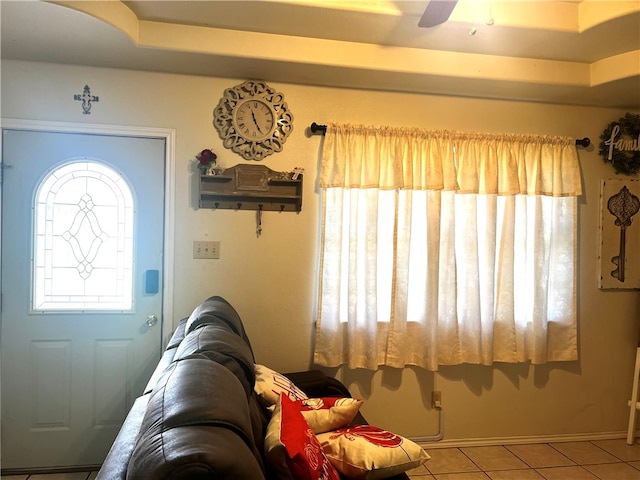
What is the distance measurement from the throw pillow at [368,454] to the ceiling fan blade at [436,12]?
1831 mm

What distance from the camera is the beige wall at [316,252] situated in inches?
105

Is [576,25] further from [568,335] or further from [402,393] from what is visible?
[402,393]

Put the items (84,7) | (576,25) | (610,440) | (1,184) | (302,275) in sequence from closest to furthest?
(84,7) → (576,25) → (1,184) → (302,275) → (610,440)

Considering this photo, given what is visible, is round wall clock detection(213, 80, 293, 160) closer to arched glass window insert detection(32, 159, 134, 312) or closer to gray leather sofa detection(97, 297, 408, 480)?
arched glass window insert detection(32, 159, 134, 312)

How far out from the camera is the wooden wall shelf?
8.88ft

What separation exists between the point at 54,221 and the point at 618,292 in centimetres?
382

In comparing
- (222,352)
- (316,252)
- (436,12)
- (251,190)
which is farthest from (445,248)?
(222,352)

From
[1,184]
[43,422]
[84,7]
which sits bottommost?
[43,422]

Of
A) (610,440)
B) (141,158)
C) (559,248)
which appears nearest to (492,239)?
Answer: (559,248)

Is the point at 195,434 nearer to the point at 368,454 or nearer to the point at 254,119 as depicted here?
the point at 368,454

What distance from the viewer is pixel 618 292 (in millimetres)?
3178

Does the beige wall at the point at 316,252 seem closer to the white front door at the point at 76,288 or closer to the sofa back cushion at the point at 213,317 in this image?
the white front door at the point at 76,288

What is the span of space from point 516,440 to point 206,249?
8.24 feet

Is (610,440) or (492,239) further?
(610,440)
